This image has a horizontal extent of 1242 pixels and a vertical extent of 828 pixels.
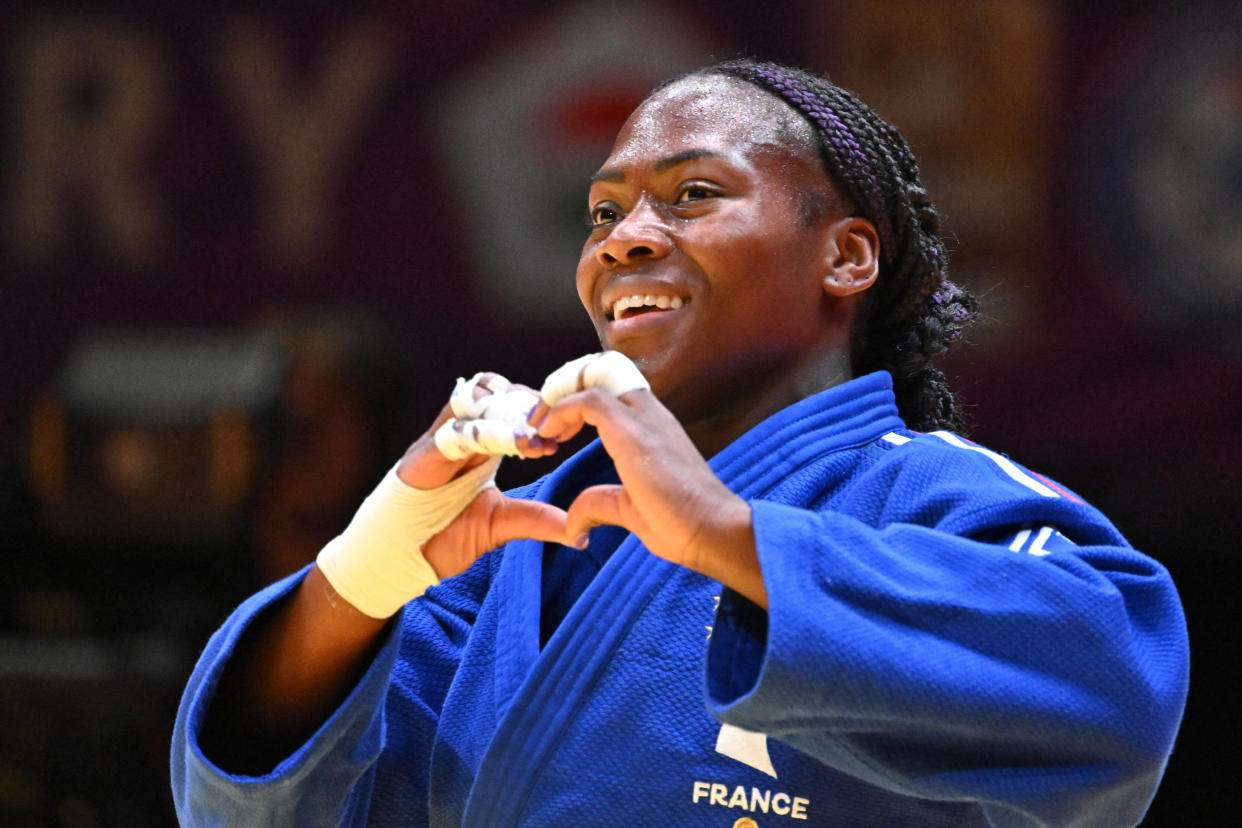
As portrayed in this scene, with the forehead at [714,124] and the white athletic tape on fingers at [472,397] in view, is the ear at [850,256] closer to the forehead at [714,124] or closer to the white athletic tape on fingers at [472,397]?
the forehead at [714,124]

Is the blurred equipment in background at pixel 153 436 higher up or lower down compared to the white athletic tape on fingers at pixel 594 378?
lower down

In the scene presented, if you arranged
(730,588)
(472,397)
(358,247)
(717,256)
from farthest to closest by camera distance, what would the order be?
(358,247)
(717,256)
(472,397)
(730,588)

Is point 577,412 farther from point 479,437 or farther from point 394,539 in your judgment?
point 394,539

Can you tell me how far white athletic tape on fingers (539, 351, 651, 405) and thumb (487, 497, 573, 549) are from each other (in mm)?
128

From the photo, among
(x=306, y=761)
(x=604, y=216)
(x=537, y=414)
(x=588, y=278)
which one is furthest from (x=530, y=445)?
(x=604, y=216)

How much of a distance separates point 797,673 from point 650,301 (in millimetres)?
689

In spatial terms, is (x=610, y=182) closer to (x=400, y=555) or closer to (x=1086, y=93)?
(x=400, y=555)

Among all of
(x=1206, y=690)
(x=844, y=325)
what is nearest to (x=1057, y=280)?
(x=1206, y=690)

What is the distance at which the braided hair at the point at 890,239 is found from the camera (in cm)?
201

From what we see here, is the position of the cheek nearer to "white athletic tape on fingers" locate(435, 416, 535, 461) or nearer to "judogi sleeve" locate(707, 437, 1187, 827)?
"white athletic tape on fingers" locate(435, 416, 535, 461)

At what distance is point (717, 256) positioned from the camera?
71.7 inches

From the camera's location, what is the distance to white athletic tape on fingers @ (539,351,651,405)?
1.47 meters

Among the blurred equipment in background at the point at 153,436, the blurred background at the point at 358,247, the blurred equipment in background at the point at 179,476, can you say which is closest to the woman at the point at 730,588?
the blurred background at the point at 358,247

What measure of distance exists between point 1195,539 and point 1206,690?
301 mm
